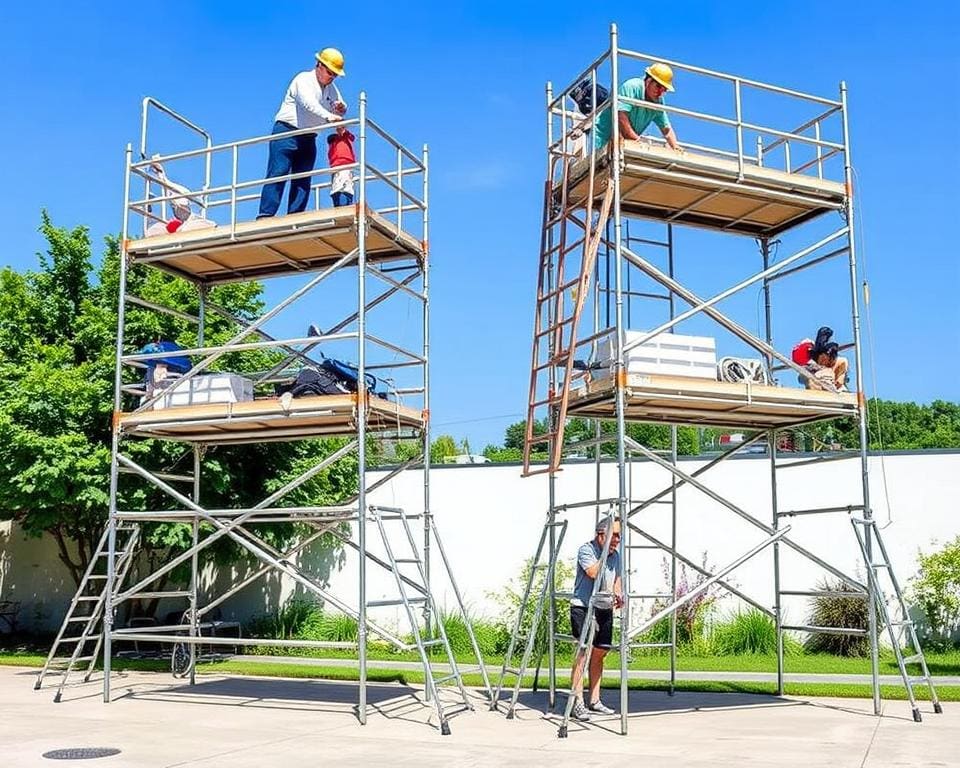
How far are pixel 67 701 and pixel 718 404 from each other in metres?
9.24

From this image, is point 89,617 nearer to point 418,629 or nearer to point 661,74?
point 418,629

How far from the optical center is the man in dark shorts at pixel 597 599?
12039 millimetres

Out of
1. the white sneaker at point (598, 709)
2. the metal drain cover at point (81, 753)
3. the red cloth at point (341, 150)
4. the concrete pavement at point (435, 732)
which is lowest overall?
the metal drain cover at point (81, 753)

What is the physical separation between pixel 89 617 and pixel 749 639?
38.4 ft

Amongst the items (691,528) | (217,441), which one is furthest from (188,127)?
(691,528)

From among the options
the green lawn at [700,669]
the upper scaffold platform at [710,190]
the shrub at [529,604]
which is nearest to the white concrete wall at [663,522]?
the shrub at [529,604]

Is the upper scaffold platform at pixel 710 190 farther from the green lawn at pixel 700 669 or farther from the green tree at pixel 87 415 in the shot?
the green tree at pixel 87 415

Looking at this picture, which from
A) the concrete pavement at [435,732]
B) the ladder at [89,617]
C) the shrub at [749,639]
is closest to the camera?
the concrete pavement at [435,732]

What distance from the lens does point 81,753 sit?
10.3 meters

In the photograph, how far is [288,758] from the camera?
32.6 feet

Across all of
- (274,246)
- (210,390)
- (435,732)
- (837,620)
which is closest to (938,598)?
(837,620)

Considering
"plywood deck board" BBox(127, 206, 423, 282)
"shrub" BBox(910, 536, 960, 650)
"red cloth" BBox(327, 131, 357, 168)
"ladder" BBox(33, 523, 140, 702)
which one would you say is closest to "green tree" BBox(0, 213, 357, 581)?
"ladder" BBox(33, 523, 140, 702)

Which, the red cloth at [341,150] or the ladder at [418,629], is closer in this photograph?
the ladder at [418,629]

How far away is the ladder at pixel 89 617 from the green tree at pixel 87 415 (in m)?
0.56
